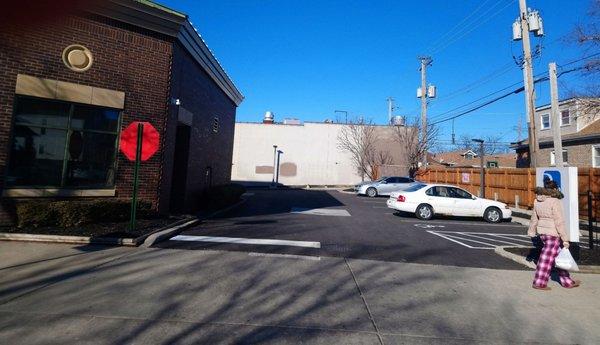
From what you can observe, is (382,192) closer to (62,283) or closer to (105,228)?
(105,228)

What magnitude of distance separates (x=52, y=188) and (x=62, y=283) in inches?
201

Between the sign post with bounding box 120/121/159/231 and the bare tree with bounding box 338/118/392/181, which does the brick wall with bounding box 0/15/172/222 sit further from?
the bare tree with bounding box 338/118/392/181

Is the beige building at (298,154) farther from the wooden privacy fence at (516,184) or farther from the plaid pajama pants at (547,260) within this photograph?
the plaid pajama pants at (547,260)

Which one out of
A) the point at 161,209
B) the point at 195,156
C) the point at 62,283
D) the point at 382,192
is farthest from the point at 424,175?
the point at 62,283

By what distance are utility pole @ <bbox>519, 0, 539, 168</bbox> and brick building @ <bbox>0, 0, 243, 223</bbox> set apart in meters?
15.7

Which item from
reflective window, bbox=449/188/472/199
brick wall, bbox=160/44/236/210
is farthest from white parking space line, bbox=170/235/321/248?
reflective window, bbox=449/188/472/199

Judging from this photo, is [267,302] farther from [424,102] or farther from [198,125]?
[424,102]

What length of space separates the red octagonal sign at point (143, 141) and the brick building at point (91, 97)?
0.68m

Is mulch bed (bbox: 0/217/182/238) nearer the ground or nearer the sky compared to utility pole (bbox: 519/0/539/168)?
nearer the ground

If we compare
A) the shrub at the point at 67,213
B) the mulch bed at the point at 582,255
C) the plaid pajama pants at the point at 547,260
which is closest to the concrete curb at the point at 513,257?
the mulch bed at the point at 582,255

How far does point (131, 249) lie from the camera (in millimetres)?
7277

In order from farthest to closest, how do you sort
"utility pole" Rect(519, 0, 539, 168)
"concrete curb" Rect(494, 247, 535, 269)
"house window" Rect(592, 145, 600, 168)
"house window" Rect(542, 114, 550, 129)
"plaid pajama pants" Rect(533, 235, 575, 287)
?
"house window" Rect(542, 114, 550, 129) → "house window" Rect(592, 145, 600, 168) → "utility pole" Rect(519, 0, 539, 168) → "concrete curb" Rect(494, 247, 535, 269) → "plaid pajama pants" Rect(533, 235, 575, 287)

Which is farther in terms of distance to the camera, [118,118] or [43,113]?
[118,118]

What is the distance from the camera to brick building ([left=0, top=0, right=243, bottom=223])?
28.8 ft
